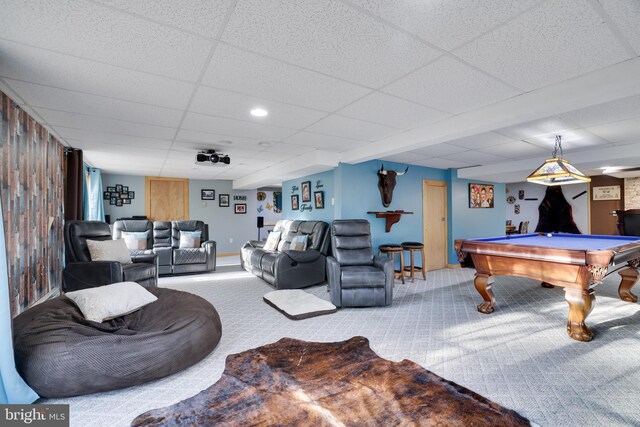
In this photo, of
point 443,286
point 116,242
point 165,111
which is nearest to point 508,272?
point 443,286

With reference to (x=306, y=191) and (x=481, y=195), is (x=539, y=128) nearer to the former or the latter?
(x=481, y=195)

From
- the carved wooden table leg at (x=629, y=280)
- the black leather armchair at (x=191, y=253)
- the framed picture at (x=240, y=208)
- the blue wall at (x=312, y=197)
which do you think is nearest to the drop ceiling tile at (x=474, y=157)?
the blue wall at (x=312, y=197)

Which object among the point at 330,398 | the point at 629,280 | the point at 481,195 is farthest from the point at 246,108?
the point at 481,195

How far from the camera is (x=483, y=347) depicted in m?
2.69

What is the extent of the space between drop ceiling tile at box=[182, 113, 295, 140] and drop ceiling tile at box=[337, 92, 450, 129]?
106 cm

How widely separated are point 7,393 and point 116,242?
3.20m

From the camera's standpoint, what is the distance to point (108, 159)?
5.90 meters

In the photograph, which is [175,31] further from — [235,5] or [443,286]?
[443,286]

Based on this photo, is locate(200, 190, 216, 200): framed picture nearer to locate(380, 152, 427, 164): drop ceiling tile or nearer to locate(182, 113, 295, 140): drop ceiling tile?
locate(182, 113, 295, 140): drop ceiling tile

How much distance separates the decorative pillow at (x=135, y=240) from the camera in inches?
234

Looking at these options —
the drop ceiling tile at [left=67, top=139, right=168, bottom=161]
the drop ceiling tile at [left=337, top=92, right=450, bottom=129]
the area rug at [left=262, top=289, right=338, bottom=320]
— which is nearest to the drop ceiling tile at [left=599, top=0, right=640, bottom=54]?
the drop ceiling tile at [left=337, top=92, right=450, bottom=129]

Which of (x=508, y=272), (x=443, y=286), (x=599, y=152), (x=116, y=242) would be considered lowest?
(x=443, y=286)

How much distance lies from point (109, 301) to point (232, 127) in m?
2.29

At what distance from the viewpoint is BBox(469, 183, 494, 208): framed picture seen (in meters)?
7.13
